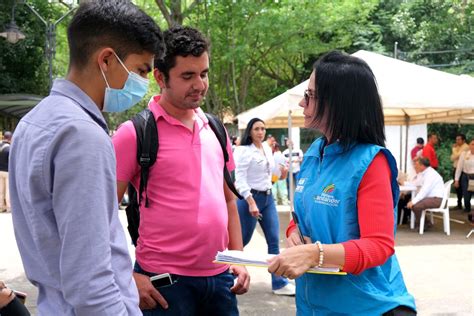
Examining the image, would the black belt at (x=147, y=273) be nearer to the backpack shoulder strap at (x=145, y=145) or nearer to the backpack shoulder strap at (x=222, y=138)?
the backpack shoulder strap at (x=145, y=145)

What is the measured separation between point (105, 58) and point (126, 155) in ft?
3.01

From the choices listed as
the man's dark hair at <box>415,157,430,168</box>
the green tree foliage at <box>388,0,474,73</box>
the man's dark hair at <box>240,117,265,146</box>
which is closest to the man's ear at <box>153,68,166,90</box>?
the man's dark hair at <box>240,117,265,146</box>

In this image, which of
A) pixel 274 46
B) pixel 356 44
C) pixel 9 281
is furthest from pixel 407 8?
pixel 9 281

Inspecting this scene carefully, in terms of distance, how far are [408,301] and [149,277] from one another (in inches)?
43.9

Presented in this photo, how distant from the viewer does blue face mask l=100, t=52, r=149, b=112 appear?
1.74 metres

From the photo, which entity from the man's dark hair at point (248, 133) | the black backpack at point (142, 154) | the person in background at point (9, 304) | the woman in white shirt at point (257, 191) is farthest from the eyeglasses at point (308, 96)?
the man's dark hair at point (248, 133)

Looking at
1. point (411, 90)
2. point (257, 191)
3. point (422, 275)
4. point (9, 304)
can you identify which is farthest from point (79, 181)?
point (411, 90)

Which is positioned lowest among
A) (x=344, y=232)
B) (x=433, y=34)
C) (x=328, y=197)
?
(x=344, y=232)

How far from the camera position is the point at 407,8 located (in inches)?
1032

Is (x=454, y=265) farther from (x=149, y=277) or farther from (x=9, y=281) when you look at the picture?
(x=149, y=277)

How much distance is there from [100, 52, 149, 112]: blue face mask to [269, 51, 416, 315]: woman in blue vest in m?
0.73

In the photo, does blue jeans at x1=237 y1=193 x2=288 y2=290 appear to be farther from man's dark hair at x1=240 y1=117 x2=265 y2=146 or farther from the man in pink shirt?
the man in pink shirt

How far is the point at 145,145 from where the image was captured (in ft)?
8.34

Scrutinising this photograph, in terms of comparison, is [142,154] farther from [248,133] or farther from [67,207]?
[248,133]
